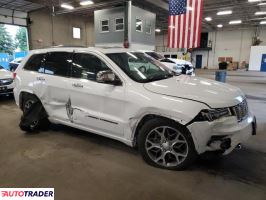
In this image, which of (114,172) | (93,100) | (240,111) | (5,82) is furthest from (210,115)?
(5,82)

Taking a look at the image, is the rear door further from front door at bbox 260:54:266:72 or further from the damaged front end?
front door at bbox 260:54:266:72

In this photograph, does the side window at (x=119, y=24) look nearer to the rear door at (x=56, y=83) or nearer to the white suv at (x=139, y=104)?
the white suv at (x=139, y=104)

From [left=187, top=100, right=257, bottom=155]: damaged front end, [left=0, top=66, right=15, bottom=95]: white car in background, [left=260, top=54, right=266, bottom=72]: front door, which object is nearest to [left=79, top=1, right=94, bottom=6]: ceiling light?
[left=0, top=66, right=15, bottom=95]: white car in background

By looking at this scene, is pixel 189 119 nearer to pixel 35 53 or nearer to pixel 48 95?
pixel 48 95

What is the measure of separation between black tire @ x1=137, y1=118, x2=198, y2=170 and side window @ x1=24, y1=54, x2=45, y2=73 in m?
2.42

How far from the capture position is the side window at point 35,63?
4086mm

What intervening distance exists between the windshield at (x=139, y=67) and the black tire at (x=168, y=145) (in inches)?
26.1

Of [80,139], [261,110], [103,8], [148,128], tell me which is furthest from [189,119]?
[103,8]

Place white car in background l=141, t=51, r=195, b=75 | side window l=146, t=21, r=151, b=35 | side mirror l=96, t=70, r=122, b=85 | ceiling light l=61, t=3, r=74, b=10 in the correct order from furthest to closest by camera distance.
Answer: side window l=146, t=21, r=151, b=35, ceiling light l=61, t=3, r=74, b=10, white car in background l=141, t=51, r=195, b=75, side mirror l=96, t=70, r=122, b=85

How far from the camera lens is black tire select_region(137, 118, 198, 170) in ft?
8.57

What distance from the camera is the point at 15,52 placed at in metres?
19.3

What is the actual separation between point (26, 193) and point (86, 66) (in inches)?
76.7

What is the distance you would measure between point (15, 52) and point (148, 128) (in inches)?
796

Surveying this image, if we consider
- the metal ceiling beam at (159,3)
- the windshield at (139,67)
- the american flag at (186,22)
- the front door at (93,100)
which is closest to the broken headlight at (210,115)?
the windshield at (139,67)
